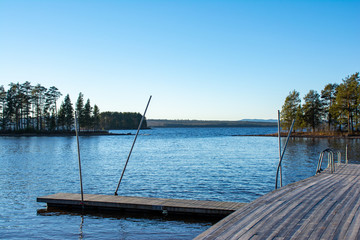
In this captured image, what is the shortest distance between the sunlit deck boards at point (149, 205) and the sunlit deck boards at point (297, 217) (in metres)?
1.98

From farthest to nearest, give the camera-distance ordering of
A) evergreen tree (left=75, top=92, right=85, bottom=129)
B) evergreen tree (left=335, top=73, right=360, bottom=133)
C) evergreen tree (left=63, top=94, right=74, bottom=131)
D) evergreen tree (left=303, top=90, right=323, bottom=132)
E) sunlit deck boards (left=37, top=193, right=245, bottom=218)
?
evergreen tree (left=75, top=92, right=85, bottom=129) < evergreen tree (left=63, top=94, right=74, bottom=131) < evergreen tree (left=303, top=90, right=323, bottom=132) < evergreen tree (left=335, top=73, right=360, bottom=133) < sunlit deck boards (left=37, top=193, right=245, bottom=218)

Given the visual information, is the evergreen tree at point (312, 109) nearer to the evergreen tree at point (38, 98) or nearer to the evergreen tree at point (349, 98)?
the evergreen tree at point (349, 98)

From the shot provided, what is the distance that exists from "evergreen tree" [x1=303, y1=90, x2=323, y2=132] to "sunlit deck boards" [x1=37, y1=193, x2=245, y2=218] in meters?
76.9

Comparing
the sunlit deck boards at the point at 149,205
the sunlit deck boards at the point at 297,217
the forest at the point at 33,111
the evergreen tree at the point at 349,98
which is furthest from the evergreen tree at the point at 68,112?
the sunlit deck boards at the point at 297,217

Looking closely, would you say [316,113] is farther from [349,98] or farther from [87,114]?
[87,114]

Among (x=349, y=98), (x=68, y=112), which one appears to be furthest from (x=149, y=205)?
(x=68, y=112)

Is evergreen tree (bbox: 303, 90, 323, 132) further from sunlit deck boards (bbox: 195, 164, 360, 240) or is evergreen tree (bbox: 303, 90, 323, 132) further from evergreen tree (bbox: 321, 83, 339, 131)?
sunlit deck boards (bbox: 195, 164, 360, 240)

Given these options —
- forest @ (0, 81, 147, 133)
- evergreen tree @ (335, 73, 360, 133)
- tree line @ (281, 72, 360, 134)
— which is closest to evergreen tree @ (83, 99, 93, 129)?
forest @ (0, 81, 147, 133)

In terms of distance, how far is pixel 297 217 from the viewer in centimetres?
758

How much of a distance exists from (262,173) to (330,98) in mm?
68473

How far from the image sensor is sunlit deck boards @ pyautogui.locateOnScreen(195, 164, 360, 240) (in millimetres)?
6383

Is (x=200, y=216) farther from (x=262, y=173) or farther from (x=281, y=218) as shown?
(x=262, y=173)

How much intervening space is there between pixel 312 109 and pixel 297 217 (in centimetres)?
Answer: 8112

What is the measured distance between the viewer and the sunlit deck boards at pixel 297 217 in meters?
6.38
